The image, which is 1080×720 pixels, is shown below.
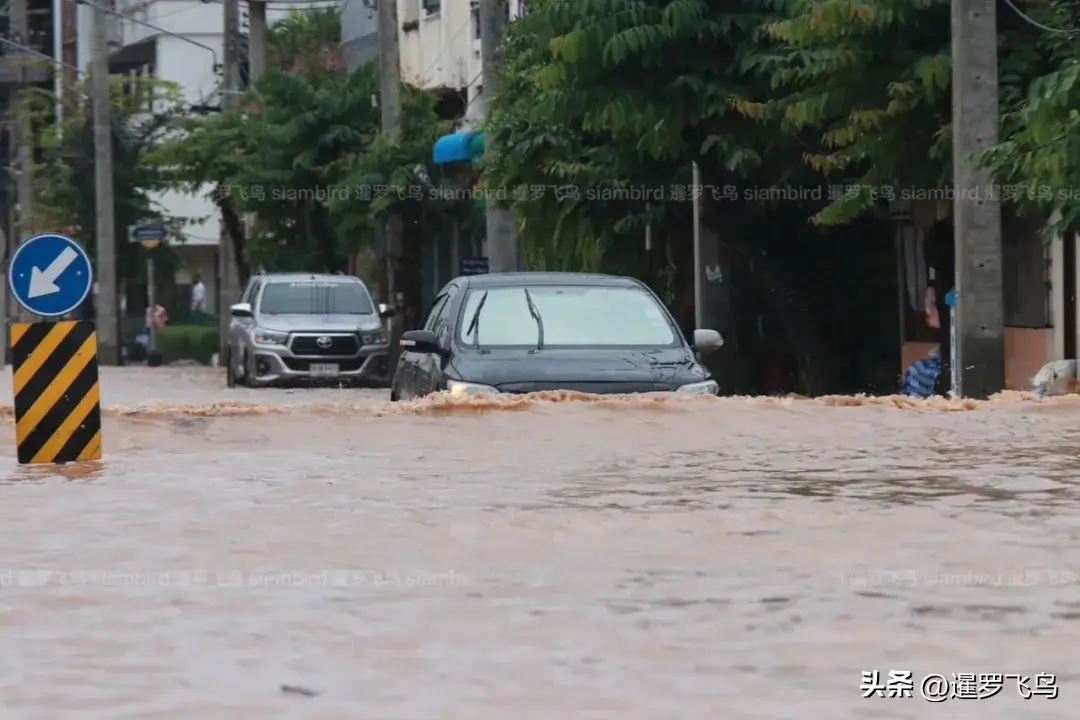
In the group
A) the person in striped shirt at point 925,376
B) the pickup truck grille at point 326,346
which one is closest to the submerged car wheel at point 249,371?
the pickup truck grille at point 326,346

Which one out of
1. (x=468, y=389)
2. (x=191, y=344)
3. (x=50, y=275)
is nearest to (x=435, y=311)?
(x=468, y=389)

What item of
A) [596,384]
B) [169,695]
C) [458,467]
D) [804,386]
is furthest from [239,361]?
[169,695]

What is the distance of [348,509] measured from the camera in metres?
10.4

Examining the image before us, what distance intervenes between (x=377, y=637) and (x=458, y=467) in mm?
5342

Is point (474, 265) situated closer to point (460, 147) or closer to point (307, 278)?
point (460, 147)

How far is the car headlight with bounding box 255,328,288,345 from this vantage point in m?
32.2

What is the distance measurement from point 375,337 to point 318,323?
78cm

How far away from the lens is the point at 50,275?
13.4 meters

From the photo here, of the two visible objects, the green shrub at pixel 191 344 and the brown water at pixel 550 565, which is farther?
the green shrub at pixel 191 344

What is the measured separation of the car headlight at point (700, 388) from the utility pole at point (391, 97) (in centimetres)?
1918

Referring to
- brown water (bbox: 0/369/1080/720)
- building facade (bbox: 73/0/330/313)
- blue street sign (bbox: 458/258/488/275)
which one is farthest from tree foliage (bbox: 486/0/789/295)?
building facade (bbox: 73/0/330/313)

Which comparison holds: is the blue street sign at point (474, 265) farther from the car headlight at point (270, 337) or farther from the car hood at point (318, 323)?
the car headlight at point (270, 337)

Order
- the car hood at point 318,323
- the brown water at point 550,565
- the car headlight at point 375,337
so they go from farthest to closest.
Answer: the car headlight at point 375,337, the car hood at point 318,323, the brown water at point 550,565

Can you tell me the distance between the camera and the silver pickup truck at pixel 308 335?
32.1 metres
